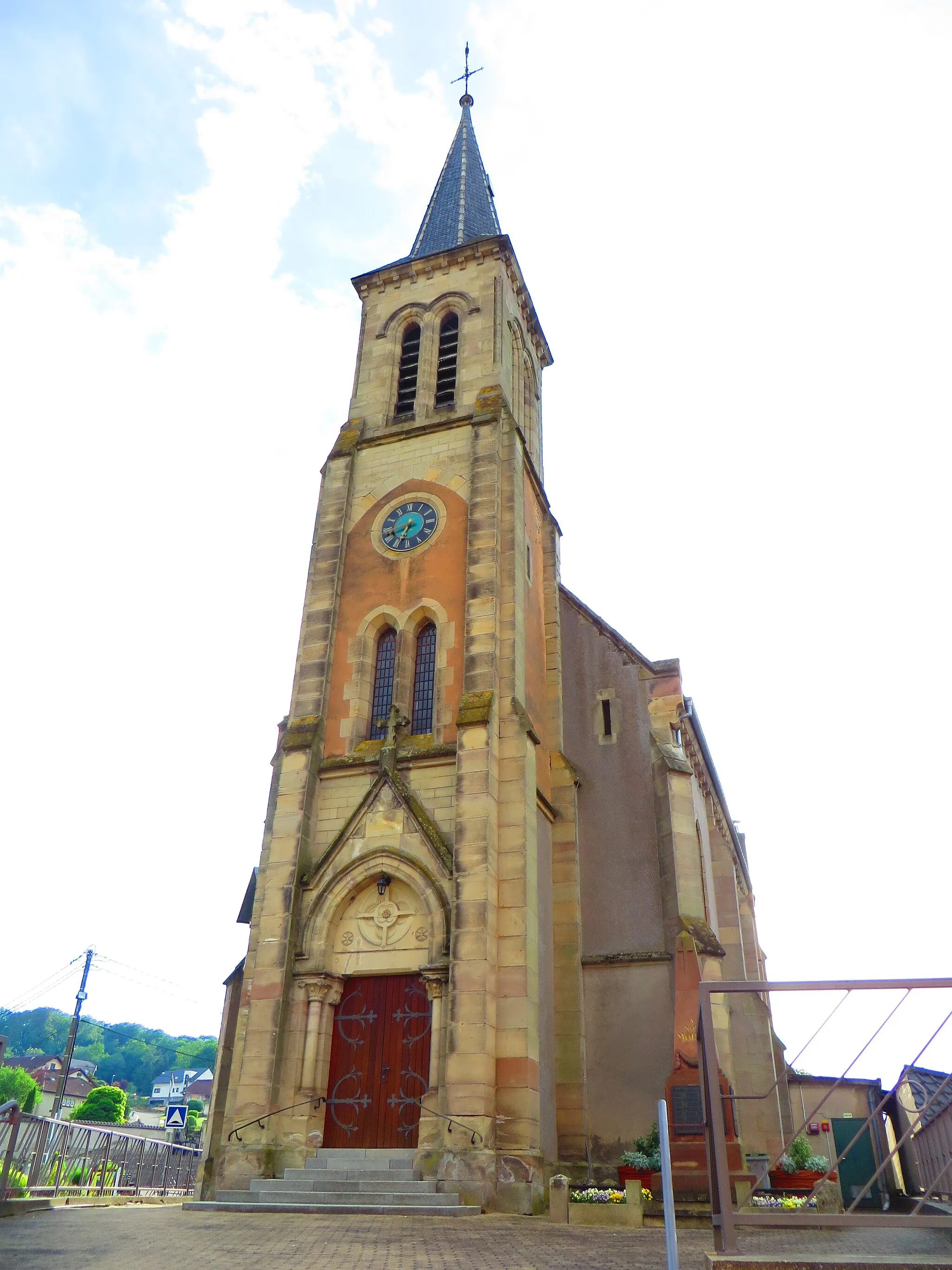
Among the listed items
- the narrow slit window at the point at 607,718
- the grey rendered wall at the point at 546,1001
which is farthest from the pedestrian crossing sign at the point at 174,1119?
the narrow slit window at the point at 607,718

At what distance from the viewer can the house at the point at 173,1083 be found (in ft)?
418

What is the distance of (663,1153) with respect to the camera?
18.3 ft

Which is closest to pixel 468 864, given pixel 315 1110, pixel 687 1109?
pixel 315 1110

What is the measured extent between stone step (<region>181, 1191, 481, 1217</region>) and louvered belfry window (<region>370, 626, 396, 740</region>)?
362 inches

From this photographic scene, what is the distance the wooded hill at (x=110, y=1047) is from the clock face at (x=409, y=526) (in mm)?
135247

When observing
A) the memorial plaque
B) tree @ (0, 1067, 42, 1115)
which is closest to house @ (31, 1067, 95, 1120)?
tree @ (0, 1067, 42, 1115)

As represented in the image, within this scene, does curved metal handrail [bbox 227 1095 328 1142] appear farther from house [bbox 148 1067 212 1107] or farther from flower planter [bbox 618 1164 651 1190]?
house [bbox 148 1067 212 1107]

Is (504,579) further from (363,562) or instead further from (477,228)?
(477,228)

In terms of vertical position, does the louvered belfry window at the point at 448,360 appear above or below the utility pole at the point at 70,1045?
above

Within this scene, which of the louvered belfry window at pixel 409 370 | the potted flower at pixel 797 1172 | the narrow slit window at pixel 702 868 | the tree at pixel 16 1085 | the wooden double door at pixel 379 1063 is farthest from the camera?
the tree at pixel 16 1085

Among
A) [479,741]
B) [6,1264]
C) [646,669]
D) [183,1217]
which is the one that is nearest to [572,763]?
[646,669]

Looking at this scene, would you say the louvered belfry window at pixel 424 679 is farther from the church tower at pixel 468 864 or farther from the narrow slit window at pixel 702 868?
the narrow slit window at pixel 702 868

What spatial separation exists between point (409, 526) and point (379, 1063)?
470 inches

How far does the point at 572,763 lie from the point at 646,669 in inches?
116
